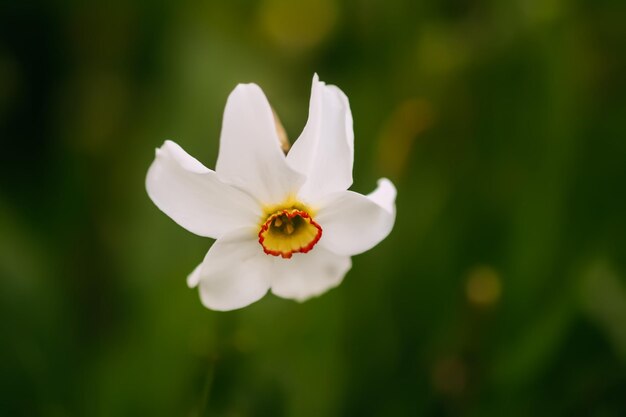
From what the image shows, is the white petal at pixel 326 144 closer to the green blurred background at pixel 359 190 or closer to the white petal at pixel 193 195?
the white petal at pixel 193 195

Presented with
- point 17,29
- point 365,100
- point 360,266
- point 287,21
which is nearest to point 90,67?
point 17,29

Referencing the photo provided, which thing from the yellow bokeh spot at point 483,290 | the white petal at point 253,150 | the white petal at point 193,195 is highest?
the yellow bokeh spot at point 483,290

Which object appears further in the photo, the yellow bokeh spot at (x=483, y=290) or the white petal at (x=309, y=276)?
the yellow bokeh spot at (x=483, y=290)

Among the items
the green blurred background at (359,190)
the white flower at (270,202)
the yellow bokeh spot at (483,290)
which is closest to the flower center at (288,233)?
the white flower at (270,202)

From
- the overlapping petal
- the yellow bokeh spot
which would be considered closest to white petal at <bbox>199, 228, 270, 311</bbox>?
the overlapping petal

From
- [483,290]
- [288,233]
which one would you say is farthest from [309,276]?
[483,290]

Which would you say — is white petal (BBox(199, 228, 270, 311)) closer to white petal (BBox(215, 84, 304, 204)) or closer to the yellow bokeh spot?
white petal (BBox(215, 84, 304, 204))

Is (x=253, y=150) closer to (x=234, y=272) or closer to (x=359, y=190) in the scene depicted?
(x=234, y=272)
